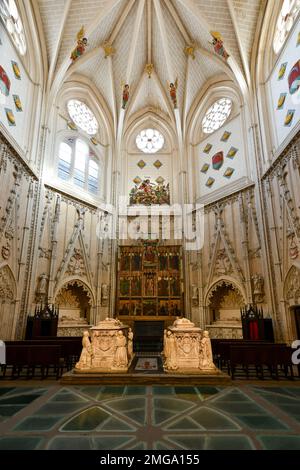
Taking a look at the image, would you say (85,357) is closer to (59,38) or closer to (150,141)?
(59,38)

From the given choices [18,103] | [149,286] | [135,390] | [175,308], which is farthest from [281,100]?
[135,390]

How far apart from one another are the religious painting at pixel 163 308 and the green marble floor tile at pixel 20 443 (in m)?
14.2

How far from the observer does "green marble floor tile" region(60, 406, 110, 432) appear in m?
4.41

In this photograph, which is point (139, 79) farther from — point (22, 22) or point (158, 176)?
point (22, 22)

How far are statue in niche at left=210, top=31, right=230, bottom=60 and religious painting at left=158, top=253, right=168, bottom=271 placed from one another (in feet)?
43.1

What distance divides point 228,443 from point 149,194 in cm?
1864

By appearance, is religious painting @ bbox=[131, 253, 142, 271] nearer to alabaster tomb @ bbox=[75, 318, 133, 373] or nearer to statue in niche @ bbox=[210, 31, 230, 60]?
alabaster tomb @ bbox=[75, 318, 133, 373]

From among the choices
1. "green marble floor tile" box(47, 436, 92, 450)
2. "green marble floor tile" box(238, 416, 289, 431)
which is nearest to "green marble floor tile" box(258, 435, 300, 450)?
"green marble floor tile" box(238, 416, 289, 431)

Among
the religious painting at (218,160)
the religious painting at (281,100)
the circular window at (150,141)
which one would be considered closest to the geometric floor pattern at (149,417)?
the religious painting at (281,100)

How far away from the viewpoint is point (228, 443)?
3848mm

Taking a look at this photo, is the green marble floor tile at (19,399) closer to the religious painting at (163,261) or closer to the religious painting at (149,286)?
the religious painting at (149,286)

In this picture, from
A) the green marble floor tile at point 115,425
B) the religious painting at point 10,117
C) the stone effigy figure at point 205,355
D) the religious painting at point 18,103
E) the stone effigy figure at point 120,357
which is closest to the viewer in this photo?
the green marble floor tile at point 115,425

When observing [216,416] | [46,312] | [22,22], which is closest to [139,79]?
[22,22]

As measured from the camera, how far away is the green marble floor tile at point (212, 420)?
175 inches
